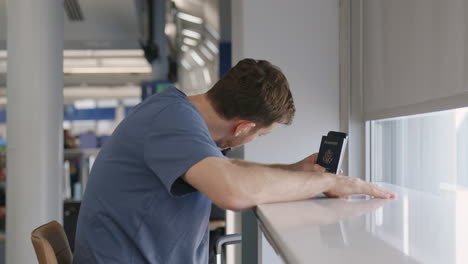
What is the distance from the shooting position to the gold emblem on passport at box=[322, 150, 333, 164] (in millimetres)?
1933

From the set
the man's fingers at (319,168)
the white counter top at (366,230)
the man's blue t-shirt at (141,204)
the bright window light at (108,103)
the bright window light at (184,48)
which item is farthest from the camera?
the bright window light at (108,103)

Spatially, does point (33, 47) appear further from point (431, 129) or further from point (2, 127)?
point (2, 127)

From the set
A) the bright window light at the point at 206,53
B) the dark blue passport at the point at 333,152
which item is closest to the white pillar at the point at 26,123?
the dark blue passport at the point at 333,152

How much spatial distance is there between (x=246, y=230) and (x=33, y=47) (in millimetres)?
2273

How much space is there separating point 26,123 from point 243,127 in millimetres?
2109

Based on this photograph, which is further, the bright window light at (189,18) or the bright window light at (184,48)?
the bright window light at (184,48)

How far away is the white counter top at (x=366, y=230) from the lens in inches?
36.5

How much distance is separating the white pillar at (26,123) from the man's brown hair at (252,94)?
2.05 metres

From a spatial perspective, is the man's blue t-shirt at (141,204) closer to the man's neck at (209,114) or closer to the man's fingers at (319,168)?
the man's neck at (209,114)

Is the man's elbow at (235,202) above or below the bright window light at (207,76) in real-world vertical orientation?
below

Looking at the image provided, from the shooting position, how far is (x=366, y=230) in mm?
1158

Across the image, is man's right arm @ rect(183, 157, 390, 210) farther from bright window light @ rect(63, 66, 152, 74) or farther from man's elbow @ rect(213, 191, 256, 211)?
bright window light @ rect(63, 66, 152, 74)

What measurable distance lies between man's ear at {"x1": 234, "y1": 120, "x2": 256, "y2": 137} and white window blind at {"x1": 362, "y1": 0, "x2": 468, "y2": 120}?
0.80 metres

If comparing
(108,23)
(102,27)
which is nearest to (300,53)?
(108,23)
